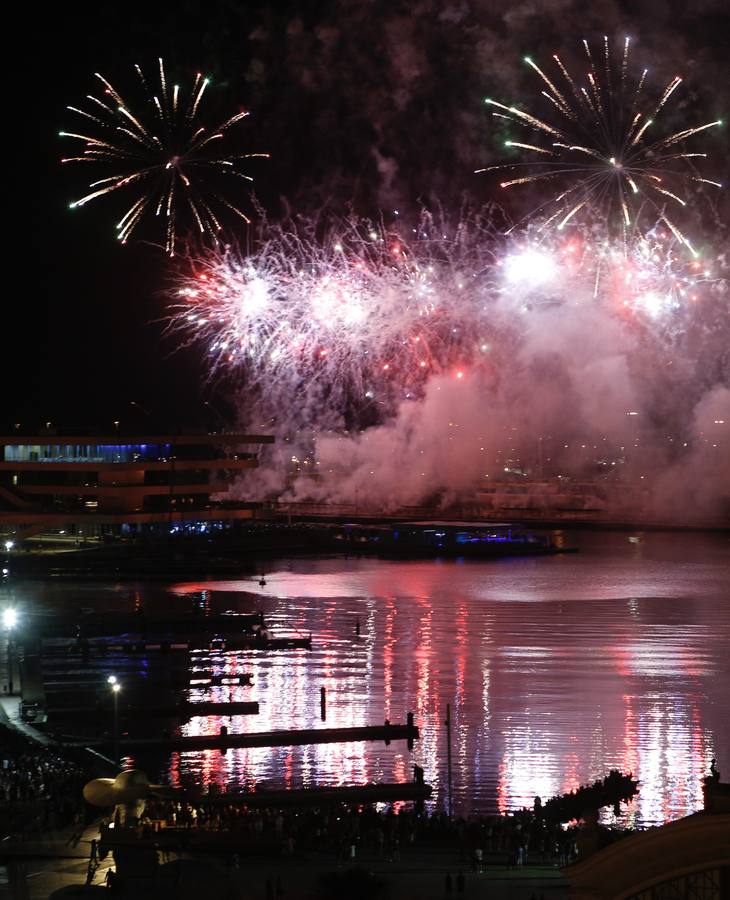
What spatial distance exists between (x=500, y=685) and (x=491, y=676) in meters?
0.83

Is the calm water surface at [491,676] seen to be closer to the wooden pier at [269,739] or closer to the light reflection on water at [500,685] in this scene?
the light reflection on water at [500,685]

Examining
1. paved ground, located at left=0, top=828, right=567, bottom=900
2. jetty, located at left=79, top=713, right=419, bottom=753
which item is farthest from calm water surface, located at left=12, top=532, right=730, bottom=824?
paved ground, located at left=0, top=828, right=567, bottom=900

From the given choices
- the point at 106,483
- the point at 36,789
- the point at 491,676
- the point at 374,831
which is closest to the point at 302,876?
the point at 374,831

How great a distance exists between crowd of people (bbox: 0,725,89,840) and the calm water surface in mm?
1488

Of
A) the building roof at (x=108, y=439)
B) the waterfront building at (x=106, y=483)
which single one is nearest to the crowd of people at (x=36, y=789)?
the waterfront building at (x=106, y=483)

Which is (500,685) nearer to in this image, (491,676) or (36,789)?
(491,676)

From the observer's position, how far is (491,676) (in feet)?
66.9

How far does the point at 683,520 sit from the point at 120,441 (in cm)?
2590

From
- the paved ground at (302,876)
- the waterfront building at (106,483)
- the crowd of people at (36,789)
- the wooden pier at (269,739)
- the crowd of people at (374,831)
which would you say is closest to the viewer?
the paved ground at (302,876)

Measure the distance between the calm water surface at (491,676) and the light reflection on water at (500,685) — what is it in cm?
4

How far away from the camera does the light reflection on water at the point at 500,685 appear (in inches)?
571

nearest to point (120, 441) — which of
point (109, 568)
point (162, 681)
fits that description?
point (109, 568)

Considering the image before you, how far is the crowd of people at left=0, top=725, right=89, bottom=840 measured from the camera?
439 inches

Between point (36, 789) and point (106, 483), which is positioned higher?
point (106, 483)
